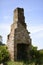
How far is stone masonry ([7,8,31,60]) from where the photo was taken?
19219 millimetres

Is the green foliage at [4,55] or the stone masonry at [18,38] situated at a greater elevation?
the stone masonry at [18,38]

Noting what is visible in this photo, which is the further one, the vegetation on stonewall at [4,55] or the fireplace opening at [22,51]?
the fireplace opening at [22,51]

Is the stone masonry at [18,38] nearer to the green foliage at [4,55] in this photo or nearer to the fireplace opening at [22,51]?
the fireplace opening at [22,51]

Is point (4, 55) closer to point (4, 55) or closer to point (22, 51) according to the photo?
point (4, 55)

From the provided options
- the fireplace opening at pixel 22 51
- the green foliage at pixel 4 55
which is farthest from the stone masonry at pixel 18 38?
the green foliage at pixel 4 55

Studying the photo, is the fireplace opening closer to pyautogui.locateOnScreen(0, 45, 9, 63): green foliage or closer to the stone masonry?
the stone masonry

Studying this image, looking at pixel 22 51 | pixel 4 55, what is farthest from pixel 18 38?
pixel 4 55

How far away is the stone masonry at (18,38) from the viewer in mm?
19219

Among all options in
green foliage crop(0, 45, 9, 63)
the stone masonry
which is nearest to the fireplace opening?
the stone masonry

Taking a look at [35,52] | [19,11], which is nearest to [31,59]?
[35,52]

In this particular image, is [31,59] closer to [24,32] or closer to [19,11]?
[24,32]

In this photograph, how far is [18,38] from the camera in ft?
63.7

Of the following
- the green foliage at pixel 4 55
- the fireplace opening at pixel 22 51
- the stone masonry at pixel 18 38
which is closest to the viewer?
the green foliage at pixel 4 55

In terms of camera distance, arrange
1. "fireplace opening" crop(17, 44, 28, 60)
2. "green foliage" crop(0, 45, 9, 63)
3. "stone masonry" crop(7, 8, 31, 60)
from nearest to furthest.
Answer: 1. "green foliage" crop(0, 45, 9, 63)
2. "stone masonry" crop(7, 8, 31, 60)
3. "fireplace opening" crop(17, 44, 28, 60)
